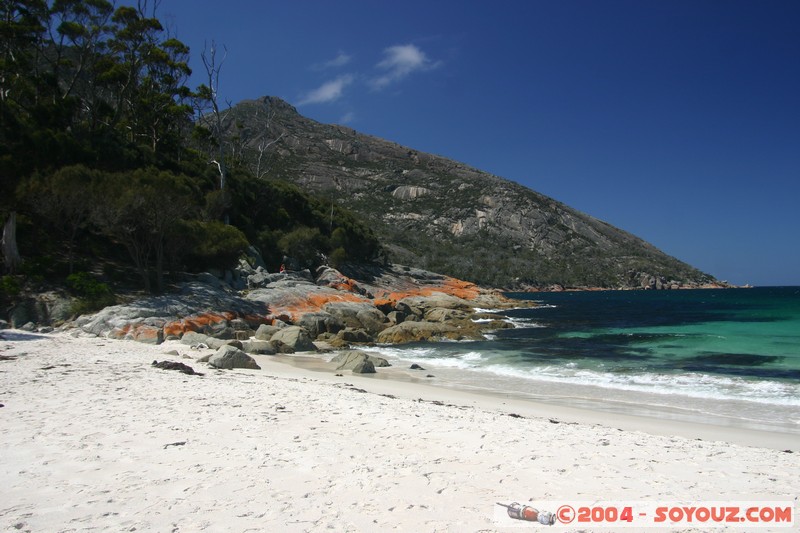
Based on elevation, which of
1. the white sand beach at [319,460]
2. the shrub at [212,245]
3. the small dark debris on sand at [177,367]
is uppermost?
the shrub at [212,245]

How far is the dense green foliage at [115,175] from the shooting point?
23297 millimetres

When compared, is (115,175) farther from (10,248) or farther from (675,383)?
(675,383)

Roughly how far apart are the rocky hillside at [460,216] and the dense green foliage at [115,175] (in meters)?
54.6

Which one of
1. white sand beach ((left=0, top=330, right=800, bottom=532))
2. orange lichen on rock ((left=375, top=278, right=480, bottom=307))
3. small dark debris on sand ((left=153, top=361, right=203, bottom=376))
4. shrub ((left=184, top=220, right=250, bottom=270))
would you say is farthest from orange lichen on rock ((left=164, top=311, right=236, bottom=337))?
orange lichen on rock ((left=375, top=278, right=480, bottom=307))

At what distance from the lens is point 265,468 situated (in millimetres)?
5516

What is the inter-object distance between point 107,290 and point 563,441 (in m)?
22.4

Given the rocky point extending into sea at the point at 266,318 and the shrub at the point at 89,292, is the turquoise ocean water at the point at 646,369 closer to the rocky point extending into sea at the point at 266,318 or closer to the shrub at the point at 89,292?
the rocky point extending into sea at the point at 266,318

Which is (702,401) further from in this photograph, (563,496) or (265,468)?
(265,468)

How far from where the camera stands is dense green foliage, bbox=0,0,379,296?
76.4 ft

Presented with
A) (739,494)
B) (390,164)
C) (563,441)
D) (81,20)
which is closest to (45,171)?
(81,20)

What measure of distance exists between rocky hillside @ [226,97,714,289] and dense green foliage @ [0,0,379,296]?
54620 millimetres

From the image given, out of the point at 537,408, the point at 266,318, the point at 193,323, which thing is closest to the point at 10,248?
the point at 193,323

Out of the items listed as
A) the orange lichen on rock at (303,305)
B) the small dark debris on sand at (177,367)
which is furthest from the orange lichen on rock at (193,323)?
the small dark debris on sand at (177,367)

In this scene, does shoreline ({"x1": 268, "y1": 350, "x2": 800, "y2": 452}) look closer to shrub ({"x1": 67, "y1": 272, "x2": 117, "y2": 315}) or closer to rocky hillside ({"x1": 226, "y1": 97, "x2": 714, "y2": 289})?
shrub ({"x1": 67, "y1": 272, "x2": 117, "y2": 315})
